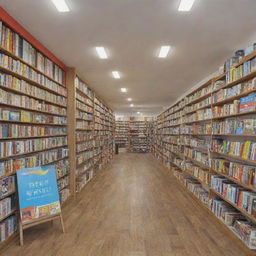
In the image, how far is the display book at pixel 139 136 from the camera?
14.4 m

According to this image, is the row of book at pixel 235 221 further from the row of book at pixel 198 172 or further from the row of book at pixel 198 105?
the row of book at pixel 198 105

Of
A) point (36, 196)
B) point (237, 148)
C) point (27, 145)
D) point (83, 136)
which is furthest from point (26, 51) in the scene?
point (237, 148)

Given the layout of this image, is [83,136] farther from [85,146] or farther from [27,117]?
[27,117]

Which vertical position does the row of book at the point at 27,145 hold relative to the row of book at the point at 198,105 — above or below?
below

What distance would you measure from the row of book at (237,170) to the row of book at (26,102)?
336 cm

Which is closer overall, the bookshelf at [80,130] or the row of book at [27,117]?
the row of book at [27,117]

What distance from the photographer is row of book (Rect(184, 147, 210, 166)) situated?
13.0ft

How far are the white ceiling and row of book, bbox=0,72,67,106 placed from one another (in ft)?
2.51

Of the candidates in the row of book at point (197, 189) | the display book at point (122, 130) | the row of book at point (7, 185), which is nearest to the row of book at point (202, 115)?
the row of book at point (197, 189)

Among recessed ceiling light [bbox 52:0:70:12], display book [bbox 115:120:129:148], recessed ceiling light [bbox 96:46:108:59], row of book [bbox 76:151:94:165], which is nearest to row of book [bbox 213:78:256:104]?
recessed ceiling light [bbox 96:46:108:59]

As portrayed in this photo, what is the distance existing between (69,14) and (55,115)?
2164mm

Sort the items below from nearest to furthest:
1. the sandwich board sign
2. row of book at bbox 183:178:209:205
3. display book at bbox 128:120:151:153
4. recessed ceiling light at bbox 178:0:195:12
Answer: recessed ceiling light at bbox 178:0:195:12, the sandwich board sign, row of book at bbox 183:178:209:205, display book at bbox 128:120:151:153

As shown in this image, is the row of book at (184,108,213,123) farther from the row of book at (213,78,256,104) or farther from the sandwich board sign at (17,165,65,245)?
the sandwich board sign at (17,165,65,245)

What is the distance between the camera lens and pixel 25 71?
2.88 m
